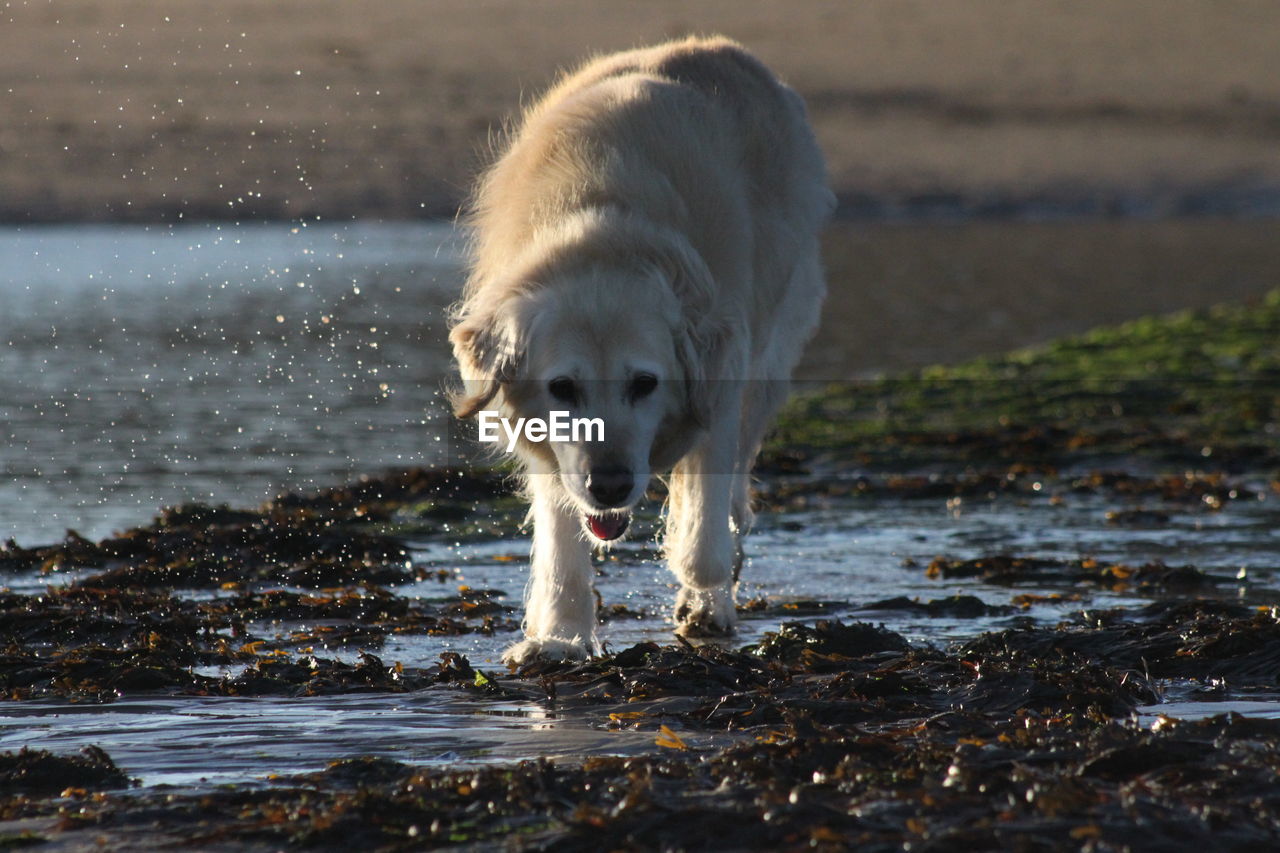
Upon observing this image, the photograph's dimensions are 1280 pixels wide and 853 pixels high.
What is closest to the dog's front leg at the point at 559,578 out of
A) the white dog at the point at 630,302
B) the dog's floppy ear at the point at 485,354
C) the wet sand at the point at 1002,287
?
the white dog at the point at 630,302

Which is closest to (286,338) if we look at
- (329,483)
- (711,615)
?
(329,483)

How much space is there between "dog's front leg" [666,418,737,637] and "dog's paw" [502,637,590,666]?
0.79m

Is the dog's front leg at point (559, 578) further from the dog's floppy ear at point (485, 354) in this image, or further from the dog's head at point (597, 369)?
the dog's floppy ear at point (485, 354)

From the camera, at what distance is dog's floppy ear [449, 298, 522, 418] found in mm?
6363

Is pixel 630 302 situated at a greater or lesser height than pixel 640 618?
greater

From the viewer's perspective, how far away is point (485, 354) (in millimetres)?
6477

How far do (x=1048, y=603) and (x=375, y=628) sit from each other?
319 centimetres

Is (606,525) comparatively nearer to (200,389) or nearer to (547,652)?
(547,652)

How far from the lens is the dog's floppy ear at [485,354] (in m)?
6.36

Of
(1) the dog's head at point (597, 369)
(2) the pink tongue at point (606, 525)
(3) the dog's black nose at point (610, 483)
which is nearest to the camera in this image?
(3) the dog's black nose at point (610, 483)

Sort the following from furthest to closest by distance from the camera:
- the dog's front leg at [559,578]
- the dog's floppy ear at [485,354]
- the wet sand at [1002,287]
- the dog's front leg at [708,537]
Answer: the wet sand at [1002,287] → the dog's front leg at [708,537] → the dog's front leg at [559,578] → the dog's floppy ear at [485,354]

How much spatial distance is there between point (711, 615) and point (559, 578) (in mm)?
867

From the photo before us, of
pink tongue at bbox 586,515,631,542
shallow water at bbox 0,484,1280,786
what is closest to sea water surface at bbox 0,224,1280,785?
shallow water at bbox 0,484,1280,786

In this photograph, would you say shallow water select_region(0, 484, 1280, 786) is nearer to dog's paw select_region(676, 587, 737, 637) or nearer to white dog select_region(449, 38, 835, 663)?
dog's paw select_region(676, 587, 737, 637)
